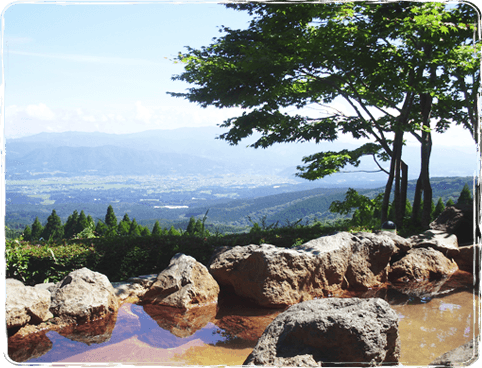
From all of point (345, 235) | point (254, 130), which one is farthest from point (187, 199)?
point (345, 235)

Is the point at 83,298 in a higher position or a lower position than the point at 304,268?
lower

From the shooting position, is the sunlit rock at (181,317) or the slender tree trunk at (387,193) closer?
the sunlit rock at (181,317)

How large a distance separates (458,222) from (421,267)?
1.93m

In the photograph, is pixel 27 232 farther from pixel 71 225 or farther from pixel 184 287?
pixel 184 287

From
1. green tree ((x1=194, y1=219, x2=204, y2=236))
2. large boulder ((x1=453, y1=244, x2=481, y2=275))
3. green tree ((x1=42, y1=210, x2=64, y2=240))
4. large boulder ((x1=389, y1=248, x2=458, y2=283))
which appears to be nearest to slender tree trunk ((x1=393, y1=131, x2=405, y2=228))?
large boulder ((x1=453, y1=244, x2=481, y2=275))

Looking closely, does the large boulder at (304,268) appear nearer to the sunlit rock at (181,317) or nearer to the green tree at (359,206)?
the sunlit rock at (181,317)

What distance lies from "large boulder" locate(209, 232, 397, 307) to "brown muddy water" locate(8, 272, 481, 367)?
1.01ft

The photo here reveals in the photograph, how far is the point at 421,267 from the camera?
6688mm

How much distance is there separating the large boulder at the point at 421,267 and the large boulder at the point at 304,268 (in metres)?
0.34

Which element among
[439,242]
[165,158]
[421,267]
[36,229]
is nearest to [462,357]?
[421,267]

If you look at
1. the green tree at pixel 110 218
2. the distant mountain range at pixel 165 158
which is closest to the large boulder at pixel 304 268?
the distant mountain range at pixel 165 158

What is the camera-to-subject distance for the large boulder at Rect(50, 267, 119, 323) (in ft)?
15.1

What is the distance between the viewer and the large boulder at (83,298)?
461 cm

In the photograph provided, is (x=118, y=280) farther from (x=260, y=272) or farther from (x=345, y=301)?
(x=345, y=301)
